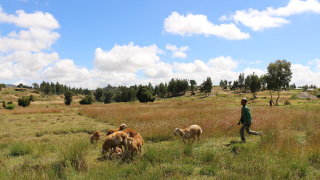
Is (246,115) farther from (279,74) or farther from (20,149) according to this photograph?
(279,74)

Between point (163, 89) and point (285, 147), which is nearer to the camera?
point (285, 147)

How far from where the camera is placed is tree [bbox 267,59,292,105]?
140 ft

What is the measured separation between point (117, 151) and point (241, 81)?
123024mm

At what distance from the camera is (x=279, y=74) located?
43125mm

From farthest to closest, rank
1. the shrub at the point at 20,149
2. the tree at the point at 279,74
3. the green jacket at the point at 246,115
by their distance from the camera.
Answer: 1. the tree at the point at 279,74
2. the green jacket at the point at 246,115
3. the shrub at the point at 20,149

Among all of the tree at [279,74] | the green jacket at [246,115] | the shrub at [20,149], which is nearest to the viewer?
the shrub at [20,149]

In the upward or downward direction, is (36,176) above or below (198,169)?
above

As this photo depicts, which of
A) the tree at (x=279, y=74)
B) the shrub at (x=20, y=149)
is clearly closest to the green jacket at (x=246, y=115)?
the shrub at (x=20, y=149)

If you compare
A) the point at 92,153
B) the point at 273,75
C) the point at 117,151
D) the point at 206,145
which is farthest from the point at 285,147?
the point at 273,75

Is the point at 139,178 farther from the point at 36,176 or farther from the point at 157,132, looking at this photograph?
the point at 157,132

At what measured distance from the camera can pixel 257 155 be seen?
517cm

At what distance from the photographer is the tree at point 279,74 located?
140ft

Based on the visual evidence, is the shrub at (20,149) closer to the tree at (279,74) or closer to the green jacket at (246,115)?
the green jacket at (246,115)

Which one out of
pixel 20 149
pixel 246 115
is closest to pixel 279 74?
pixel 246 115
